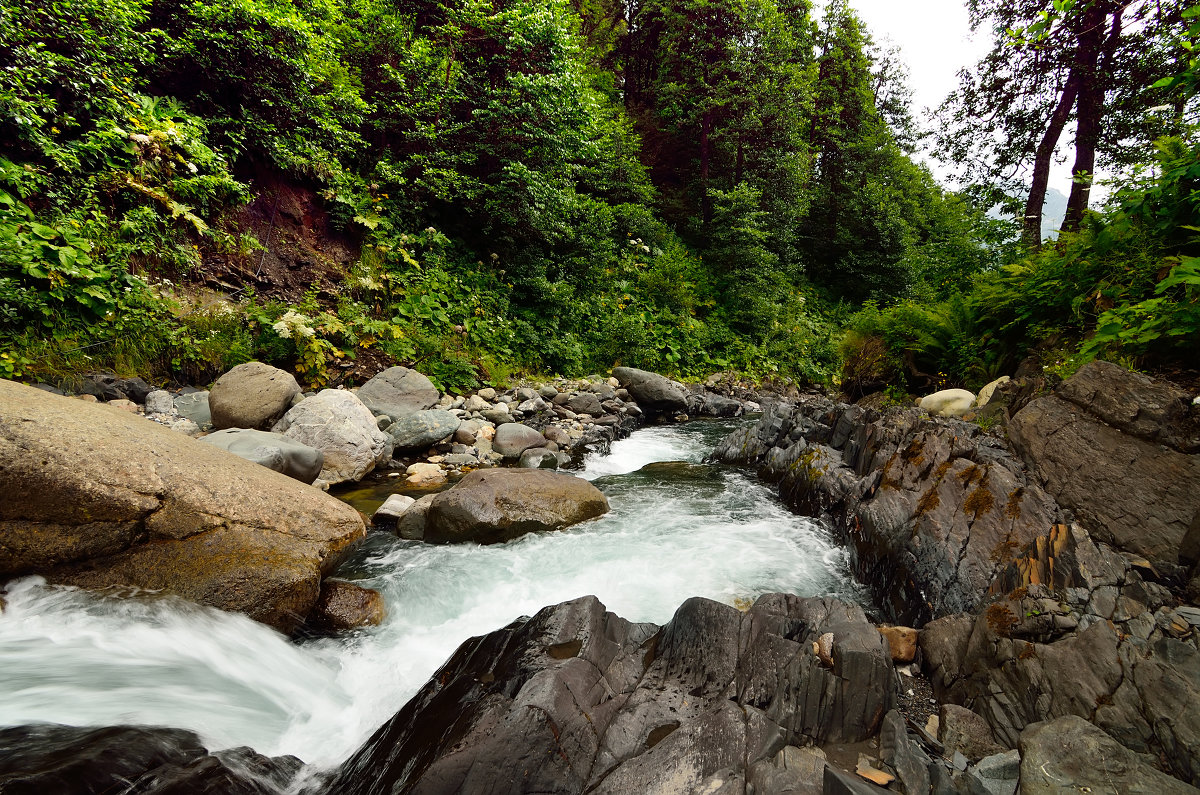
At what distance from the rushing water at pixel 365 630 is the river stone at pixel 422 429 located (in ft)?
8.21

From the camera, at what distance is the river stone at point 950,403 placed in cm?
690

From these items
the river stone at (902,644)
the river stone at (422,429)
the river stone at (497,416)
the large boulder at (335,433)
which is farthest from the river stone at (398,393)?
the river stone at (902,644)

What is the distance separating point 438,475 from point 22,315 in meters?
5.63

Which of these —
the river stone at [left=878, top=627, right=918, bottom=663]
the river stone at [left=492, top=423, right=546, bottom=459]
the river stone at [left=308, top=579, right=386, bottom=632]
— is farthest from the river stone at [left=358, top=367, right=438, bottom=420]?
the river stone at [left=878, top=627, right=918, bottom=663]

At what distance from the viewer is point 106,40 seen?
23.7 ft

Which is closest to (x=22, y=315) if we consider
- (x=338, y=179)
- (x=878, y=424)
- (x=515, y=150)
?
(x=338, y=179)

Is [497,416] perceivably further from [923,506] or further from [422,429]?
[923,506]

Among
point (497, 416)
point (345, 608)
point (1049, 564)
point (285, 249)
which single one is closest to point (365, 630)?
point (345, 608)

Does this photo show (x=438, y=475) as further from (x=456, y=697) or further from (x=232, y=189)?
(x=232, y=189)

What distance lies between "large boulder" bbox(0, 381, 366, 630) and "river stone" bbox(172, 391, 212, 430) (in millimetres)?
2755

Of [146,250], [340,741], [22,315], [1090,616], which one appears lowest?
[340,741]

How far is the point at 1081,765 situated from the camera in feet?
6.43

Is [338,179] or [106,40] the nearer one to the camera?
[106,40]

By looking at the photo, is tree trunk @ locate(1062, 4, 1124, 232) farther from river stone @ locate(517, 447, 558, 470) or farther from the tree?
river stone @ locate(517, 447, 558, 470)
